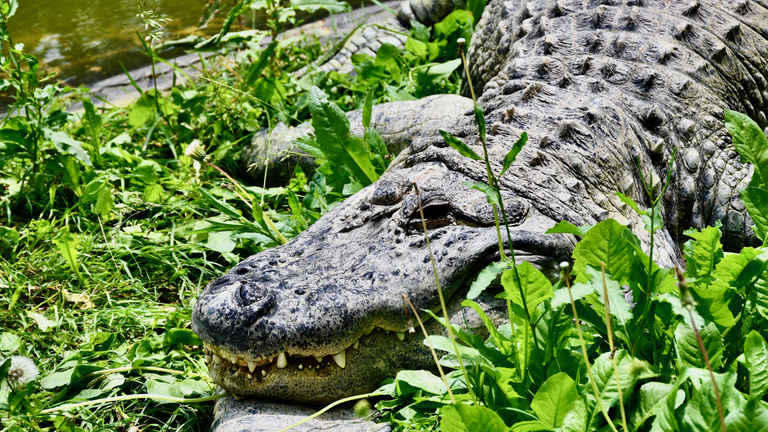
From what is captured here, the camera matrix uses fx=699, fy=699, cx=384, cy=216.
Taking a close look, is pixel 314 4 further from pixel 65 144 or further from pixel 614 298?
pixel 614 298

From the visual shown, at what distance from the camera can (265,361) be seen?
2.25 meters

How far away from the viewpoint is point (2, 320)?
3.05 meters

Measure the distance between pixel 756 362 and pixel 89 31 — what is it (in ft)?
20.5

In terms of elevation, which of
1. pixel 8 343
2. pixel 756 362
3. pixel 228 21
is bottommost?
pixel 8 343

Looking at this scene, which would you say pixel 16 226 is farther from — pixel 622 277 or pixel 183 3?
pixel 183 3

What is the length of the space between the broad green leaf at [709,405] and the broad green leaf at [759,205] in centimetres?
73

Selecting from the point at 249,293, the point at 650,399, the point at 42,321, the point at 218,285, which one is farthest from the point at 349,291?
the point at 42,321

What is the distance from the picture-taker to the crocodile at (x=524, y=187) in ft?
7.41

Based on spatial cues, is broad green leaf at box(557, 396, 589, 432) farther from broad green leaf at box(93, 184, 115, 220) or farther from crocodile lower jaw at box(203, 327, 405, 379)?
broad green leaf at box(93, 184, 115, 220)

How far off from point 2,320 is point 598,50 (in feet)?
10.2

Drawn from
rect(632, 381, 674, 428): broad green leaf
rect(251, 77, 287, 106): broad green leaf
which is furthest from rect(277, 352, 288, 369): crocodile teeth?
rect(251, 77, 287, 106): broad green leaf

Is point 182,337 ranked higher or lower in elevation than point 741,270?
lower

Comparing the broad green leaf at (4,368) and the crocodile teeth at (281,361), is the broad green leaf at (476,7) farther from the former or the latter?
the broad green leaf at (4,368)

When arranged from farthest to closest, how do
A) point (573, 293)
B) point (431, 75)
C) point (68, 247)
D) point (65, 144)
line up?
point (431, 75) → point (65, 144) → point (68, 247) → point (573, 293)
